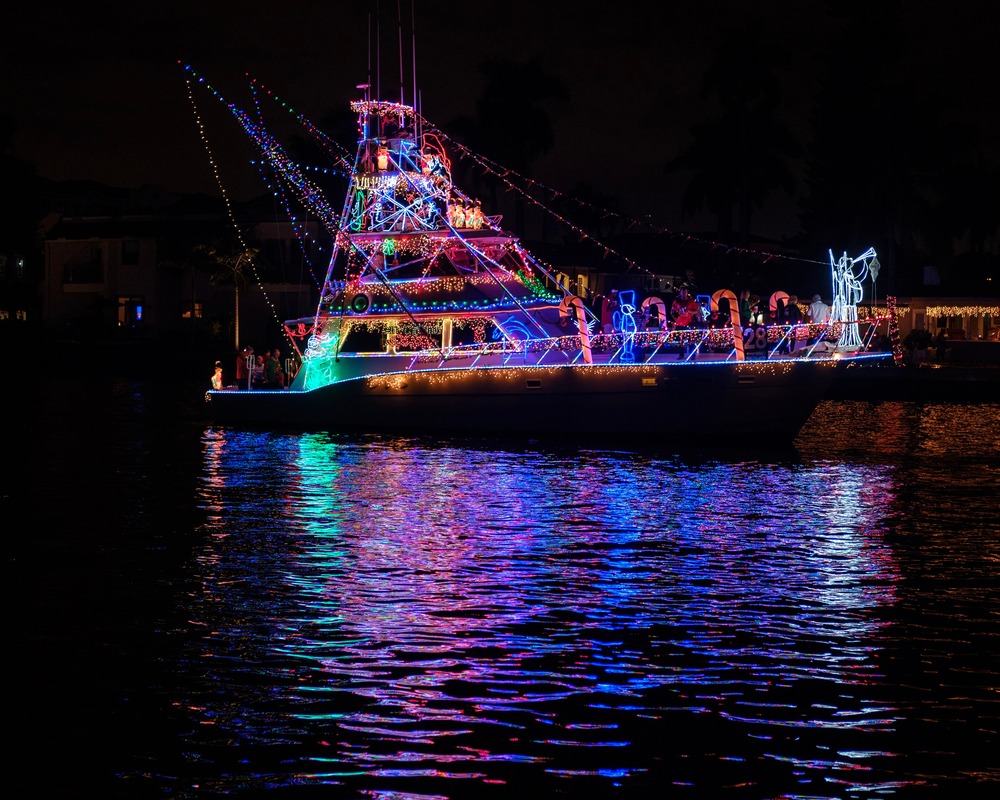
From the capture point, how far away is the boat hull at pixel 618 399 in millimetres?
31531

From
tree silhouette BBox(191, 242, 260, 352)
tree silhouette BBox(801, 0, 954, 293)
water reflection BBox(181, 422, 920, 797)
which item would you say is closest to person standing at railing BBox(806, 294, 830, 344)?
water reflection BBox(181, 422, 920, 797)

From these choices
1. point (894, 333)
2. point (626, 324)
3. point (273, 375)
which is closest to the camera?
point (626, 324)

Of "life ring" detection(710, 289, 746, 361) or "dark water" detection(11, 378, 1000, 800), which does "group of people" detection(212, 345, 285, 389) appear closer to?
"dark water" detection(11, 378, 1000, 800)

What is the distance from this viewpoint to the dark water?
9.50 m

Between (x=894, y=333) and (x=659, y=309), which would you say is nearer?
(x=659, y=309)

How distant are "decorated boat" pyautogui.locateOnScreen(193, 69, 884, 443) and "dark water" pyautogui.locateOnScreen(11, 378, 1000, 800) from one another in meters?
5.86

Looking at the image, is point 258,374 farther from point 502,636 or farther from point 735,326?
point 502,636

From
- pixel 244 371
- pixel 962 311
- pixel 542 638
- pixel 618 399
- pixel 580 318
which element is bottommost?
pixel 542 638

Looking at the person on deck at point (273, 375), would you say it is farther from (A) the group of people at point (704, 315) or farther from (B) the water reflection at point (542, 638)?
(B) the water reflection at point (542, 638)

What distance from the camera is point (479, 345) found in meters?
32.8

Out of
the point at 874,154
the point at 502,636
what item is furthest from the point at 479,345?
the point at 874,154

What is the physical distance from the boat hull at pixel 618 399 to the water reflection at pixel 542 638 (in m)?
7.42

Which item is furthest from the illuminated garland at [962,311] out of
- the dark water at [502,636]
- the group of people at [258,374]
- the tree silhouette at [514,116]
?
the dark water at [502,636]

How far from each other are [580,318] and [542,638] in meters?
19.0
